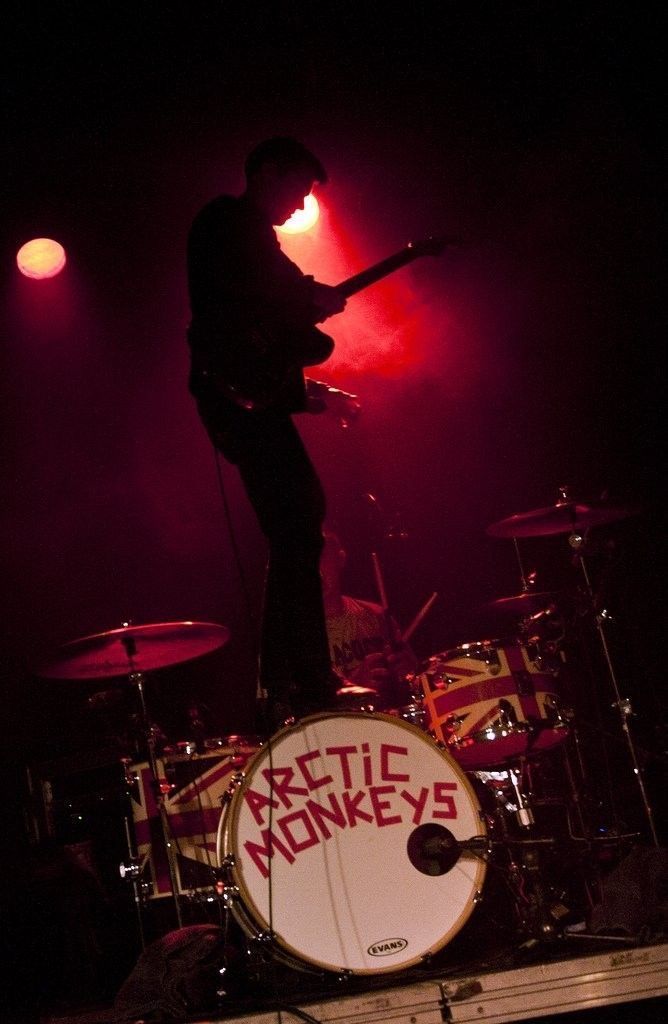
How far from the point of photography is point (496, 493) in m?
6.21

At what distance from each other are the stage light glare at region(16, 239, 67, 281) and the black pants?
2.94 meters

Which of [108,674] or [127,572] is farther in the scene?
[127,572]

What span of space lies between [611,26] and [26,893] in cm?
539

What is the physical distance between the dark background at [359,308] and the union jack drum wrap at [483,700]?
1.42 m

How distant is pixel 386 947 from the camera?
309cm

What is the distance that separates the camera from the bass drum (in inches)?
122

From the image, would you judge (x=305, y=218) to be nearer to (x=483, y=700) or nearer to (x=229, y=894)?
(x=483, y=700)

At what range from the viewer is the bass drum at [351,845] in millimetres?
3098

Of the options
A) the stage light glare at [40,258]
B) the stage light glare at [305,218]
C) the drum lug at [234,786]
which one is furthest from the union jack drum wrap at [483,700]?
the stage light glare at [40,258]

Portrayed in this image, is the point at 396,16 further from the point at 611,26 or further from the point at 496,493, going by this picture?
the point at 496,493

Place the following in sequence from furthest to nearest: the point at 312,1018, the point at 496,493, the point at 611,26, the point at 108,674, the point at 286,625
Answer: the point at 496,493
the point at 611,26
the point at 108,674
the point at 286,625
the point at 312,1018

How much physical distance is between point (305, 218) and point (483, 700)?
351 centimetres

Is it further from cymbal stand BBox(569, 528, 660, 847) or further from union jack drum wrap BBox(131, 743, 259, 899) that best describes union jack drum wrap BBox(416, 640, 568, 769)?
union jack drum wrap BBox(131, 743, 259, 899)

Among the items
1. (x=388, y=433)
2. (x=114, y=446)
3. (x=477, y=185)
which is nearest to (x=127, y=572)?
(x=114, y=446)
